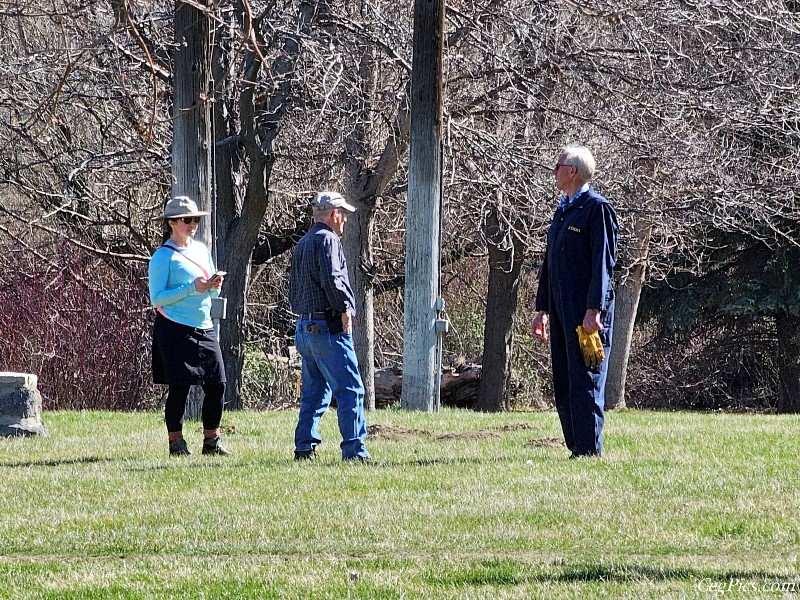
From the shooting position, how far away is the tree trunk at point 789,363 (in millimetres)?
25422

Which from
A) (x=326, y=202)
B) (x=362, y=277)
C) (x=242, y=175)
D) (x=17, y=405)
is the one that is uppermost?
(x=242, y=175)

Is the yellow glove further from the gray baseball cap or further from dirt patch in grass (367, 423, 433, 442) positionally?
dirt patch in grass (367, 423, 433, 442)

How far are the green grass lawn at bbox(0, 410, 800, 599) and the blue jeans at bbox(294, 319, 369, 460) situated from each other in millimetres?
217

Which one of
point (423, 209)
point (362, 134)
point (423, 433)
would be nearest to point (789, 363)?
point (362, 134)

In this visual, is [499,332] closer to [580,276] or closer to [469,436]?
[469,436]

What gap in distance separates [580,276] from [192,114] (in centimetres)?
556

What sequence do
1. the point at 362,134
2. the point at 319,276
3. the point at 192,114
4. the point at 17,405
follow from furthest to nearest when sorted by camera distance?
the point at 362,134
the point at 192,114
the point at 17,405
the point at 319,276

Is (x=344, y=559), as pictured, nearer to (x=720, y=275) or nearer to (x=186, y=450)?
(x=186, y=450)

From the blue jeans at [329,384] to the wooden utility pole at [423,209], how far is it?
17.7ft

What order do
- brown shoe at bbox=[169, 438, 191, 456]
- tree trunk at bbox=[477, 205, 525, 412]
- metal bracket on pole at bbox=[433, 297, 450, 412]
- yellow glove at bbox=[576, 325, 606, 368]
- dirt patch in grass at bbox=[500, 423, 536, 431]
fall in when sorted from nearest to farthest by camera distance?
yellow glove at bbox=[576, 325, 606, 368], brown shoe at bbox=[169, 438, 191, 456], dirt patch in grass at bbox=[500, 423, 536, 431], metal bracket on pole at bbox=[433, 297, 450, 412], tree trunk at bbox=[477, 205, 525, 412]

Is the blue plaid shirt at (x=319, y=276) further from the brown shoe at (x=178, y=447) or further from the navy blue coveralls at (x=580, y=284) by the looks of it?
the brown shoe at (x=178, y=447)

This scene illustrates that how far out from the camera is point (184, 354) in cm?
931

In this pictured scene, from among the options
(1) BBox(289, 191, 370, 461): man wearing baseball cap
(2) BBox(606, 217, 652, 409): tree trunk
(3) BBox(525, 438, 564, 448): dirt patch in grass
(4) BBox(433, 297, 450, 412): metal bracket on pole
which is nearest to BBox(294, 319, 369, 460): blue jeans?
(1) BBox(289, 191, 370, 461): man wearing baseball cap

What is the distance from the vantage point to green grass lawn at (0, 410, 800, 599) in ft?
18.2
